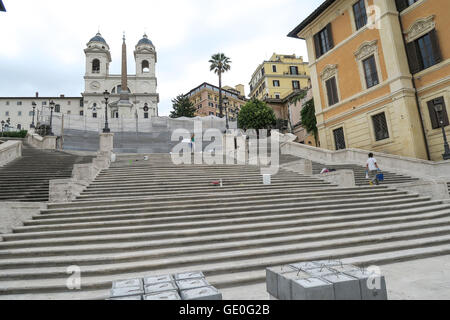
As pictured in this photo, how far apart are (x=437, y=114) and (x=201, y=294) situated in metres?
18.9

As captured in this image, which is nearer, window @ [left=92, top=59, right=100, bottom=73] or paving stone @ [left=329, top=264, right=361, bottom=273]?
paving stone @ [left=329, top=264, right=361, bottom=273]

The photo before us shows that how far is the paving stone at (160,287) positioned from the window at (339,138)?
21.3m

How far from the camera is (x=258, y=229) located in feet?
24.3

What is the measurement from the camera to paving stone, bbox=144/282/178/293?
2766 mm

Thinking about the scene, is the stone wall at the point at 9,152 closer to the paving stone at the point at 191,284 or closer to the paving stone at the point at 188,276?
the paving stone at the point at 188,276

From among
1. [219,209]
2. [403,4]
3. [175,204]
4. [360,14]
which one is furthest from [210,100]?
[219,209]

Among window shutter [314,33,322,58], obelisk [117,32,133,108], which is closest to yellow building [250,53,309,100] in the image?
obelisk [117,32,133,108]

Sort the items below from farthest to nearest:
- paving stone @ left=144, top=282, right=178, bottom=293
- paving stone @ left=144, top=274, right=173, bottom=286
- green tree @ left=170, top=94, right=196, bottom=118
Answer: green tree @ left=170, top=94, right=196, bottom=118 < paving stone @ left=144, top=274, right=173, bottom=286 < paving stone @ left=144, top=282, right=178, bottom=293

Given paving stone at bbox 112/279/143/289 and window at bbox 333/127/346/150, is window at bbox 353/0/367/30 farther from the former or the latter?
paving stone at bbox 112/279/143/289

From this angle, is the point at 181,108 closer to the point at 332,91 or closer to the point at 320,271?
the point at 332,91

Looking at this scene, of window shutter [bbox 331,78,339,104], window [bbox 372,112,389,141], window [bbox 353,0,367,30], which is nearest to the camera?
window [bbox 372,112,389,141]

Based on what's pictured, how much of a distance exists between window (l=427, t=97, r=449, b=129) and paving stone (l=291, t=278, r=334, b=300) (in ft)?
56.2
